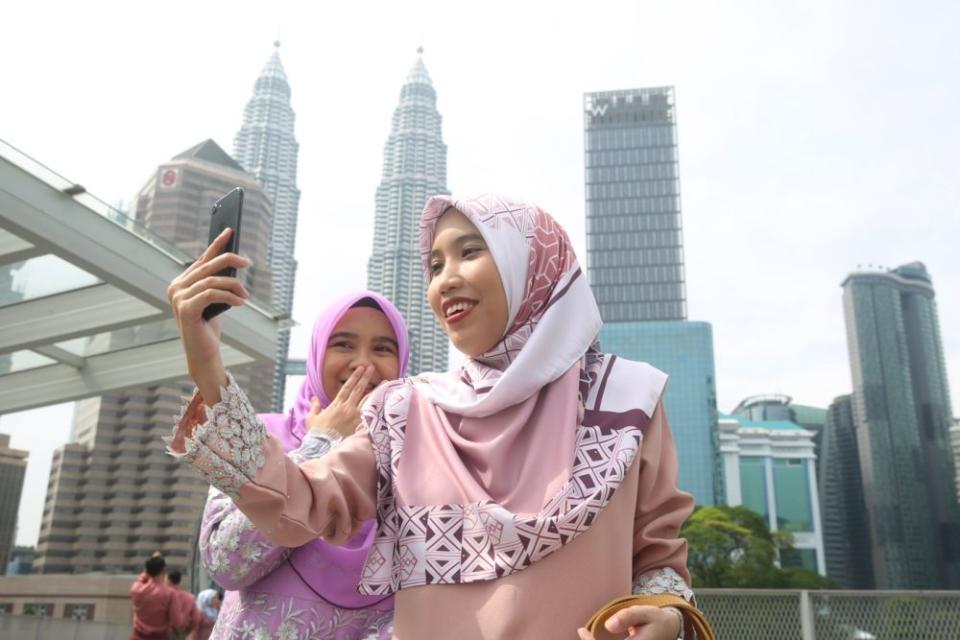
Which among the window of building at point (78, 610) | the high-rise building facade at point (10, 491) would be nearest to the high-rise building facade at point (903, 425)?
the high-rise building facade at point (10, 491)

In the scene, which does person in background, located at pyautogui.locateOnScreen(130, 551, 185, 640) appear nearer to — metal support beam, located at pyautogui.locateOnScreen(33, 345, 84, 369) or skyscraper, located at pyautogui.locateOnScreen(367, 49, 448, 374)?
metal support beam, located at pyautogui.locateOnScreen(33, 345, 84, 369)

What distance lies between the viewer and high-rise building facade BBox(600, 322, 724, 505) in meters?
58.9

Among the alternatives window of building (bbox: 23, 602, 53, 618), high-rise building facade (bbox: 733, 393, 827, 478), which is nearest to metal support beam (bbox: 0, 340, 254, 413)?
window of building (bbox: 23, 602, 53, 618)

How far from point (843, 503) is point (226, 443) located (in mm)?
90732

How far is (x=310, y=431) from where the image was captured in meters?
1.69

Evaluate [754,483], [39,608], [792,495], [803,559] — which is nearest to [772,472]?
[754,483]

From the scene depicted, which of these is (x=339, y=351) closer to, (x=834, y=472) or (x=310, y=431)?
(x=310, y=431)

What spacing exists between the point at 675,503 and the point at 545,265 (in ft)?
1.65

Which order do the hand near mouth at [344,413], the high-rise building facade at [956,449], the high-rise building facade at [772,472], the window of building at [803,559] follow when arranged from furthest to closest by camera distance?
the high-rise building facade at [772,472], the high-rise building facade at [956,449], the window of building at [803,559], the hand near mouth at [344,413]

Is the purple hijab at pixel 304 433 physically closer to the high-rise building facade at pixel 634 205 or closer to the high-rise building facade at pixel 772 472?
the high-rise building facade at pixel 634 205

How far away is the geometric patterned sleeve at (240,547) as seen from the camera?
1593mm

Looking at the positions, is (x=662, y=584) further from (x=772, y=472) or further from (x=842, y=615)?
(x=772, y=472)

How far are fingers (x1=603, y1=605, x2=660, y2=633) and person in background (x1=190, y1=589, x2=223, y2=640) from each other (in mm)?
5286

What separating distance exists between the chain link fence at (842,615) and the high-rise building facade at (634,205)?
2688 inches
